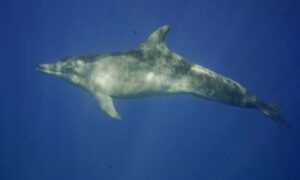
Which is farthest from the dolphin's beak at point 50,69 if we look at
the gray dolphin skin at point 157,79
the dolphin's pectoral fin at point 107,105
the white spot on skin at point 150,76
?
the white spot on skin at point 150,76

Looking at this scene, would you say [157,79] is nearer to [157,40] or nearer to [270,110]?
[157,40]

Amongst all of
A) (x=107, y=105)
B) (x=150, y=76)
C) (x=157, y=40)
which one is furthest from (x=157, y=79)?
(x=107, y=105)

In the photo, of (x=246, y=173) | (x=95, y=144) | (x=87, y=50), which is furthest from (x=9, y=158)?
(x=246, y=173)

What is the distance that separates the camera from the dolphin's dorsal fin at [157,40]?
1495cm

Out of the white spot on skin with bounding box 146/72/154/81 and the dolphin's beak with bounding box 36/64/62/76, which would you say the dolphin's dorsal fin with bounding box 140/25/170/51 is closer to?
the white spot on skin with bounding box 146/72/154/81

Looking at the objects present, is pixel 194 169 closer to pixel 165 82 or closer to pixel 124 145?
pixel 124 145

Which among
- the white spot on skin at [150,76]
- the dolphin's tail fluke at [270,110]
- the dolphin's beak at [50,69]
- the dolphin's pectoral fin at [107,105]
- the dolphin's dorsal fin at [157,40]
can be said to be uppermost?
the dolphin's beak at [50,69]

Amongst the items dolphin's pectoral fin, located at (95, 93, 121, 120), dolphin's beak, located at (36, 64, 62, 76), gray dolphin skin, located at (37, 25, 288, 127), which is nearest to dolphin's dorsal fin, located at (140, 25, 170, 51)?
gray dolphin skin, located at (37, 25, 288, 127)

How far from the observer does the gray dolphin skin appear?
14680 millimetres

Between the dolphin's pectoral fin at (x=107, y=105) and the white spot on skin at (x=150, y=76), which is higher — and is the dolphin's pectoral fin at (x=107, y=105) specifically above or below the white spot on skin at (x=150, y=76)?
below

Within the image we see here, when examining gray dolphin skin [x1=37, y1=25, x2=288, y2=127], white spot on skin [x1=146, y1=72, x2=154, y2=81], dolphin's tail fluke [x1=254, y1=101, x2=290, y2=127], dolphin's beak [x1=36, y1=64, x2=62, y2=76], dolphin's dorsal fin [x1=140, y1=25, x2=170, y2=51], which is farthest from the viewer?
dolphin's beak [x1=36, y1=64, x2=62, y2=76]

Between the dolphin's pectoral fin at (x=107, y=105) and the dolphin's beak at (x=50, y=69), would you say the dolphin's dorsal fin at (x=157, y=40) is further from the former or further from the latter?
the dolphin's beak at (x=50, y=69)

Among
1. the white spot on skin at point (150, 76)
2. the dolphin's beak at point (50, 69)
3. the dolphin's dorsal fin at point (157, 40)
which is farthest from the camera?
the dolphin's beak at point (50, 69)

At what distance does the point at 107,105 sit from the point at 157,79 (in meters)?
1.75
